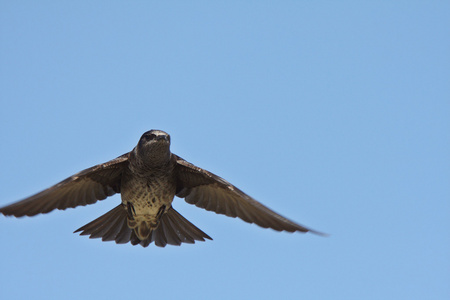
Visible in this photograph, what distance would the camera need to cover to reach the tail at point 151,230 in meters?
10.3

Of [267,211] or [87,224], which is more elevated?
[267,211]

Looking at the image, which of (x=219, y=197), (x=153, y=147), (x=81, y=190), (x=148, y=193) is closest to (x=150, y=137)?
(x=153, y=147)

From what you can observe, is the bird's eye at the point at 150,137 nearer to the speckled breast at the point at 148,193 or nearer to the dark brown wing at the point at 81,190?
the speckled breast at the point at 148,193

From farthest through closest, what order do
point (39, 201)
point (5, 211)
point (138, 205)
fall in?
point (138, 205) < point (39, 201) < point (5, 211)

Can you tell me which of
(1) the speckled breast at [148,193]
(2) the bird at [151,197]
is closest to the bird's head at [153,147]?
(2) the bird at [151,197]

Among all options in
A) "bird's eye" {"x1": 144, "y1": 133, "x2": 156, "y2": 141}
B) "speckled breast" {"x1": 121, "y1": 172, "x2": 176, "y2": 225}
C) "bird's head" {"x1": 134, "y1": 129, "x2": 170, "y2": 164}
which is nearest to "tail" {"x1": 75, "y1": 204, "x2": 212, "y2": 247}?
"speckled breast" {"x1": 121, "y1": 172, "x2": 176, "y2": 225}

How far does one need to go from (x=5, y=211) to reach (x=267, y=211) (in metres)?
3.34

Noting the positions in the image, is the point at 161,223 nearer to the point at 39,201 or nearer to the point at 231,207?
the point at 231,207

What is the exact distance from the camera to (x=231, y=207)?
33.0 ft

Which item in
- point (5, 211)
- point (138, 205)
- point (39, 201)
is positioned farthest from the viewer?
point (138, 205)

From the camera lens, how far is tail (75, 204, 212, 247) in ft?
33.7

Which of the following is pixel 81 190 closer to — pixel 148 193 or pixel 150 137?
pixel 148 193

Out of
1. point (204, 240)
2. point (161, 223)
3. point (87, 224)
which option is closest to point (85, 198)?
point (87, 224)

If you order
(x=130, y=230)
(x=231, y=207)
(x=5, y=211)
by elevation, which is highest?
(x=231, y=207)
